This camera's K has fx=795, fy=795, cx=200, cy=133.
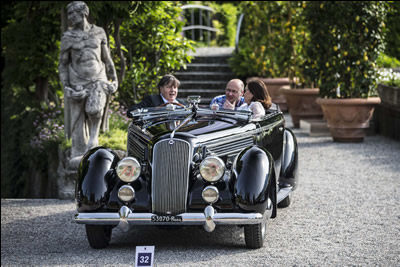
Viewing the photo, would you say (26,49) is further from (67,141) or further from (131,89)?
(67,141)

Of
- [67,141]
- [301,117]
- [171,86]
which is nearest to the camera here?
[171,86]

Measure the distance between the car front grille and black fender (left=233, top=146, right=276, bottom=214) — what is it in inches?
16.1

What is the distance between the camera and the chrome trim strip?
6.07m

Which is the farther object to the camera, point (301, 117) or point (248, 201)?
point (301, 117)

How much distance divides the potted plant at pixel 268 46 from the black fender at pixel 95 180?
9881mm

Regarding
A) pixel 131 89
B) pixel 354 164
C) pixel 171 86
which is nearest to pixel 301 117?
pixel 131 89

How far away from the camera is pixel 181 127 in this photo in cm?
680

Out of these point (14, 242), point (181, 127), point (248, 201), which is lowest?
point (14, 242)

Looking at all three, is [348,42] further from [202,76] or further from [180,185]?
[180,185]

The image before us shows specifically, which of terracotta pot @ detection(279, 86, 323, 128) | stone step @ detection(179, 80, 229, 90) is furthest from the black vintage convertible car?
stone step @ detection(179, 80, 229, 90)

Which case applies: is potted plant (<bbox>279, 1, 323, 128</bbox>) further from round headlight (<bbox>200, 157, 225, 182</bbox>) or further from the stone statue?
round headlight (<bbox>200, 157, 225, 182</bbox>)

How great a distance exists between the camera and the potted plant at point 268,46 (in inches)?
651

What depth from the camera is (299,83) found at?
51.6 feet

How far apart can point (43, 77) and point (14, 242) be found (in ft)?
23.6
